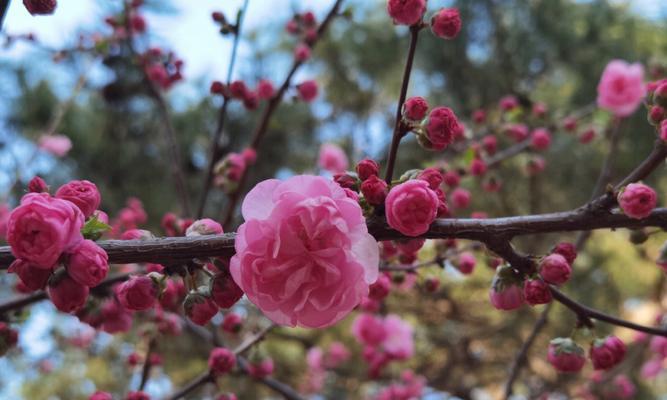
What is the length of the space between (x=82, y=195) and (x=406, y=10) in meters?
0.42

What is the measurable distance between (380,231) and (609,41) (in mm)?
2185

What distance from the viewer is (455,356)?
255 centimetres

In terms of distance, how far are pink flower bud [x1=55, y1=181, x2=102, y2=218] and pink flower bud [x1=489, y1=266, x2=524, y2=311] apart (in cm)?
45

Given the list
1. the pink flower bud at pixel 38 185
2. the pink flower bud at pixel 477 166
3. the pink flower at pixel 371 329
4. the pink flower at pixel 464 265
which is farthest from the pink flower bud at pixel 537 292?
the pink flower at pixel 371 329

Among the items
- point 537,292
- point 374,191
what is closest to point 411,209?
point 374,191

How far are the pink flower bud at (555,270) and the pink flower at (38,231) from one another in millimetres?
477

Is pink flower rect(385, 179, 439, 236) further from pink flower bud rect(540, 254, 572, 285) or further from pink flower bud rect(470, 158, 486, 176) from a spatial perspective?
pink flower bud rect(470, 158, 486, 176)

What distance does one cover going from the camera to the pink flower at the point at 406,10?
0.68m

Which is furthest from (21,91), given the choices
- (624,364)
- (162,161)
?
(624,364)

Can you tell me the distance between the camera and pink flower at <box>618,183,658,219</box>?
1.85 feet

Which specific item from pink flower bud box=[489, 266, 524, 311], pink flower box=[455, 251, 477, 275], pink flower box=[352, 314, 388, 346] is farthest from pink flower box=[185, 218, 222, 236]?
pink flower box=[352, 314, 388, 346]

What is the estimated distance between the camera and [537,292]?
62 centimetres

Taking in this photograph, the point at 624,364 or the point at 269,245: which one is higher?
the point at 269,245

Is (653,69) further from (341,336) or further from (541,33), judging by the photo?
(341,336)
